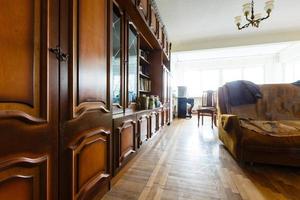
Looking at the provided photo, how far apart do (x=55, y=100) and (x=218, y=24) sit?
15.7 feet

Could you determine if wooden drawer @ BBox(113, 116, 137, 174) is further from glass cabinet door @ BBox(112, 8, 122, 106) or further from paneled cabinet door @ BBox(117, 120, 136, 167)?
glass cabinet door @ BBox(112, 8, 122, 106)

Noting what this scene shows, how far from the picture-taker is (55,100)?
900 mm

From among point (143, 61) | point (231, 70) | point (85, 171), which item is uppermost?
point (231, 70)

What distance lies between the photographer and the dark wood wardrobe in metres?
0.68

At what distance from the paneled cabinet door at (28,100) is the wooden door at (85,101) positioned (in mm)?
78

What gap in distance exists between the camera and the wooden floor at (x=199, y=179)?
4.84 ft

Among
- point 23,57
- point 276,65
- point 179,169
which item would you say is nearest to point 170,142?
point 179,169

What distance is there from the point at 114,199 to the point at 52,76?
1058 millimetres

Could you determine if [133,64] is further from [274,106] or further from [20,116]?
[274,106]

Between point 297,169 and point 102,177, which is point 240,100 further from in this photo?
point 102,177

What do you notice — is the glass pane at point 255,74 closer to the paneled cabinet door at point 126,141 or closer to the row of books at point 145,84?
the row of books at point 145,84

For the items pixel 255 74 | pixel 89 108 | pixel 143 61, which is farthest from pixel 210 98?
pixel 89 108

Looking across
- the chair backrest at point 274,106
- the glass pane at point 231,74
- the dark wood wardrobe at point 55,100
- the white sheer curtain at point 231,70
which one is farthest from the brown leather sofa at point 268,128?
the glass pane at point 231,74

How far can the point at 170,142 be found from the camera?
315cm
